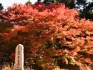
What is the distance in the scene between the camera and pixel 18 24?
15094mm

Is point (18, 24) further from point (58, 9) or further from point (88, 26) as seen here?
point (88, 26)

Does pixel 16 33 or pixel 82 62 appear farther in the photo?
pixel 82 62

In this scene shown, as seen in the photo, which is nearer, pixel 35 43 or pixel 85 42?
pixel 35 43

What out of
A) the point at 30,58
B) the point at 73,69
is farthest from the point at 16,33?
the point at 73,69

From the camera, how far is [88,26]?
15.7m

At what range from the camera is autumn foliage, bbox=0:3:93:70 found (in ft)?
46.4

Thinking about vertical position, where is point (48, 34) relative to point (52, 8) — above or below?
below

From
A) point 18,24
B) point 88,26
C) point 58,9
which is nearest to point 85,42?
point 88,26

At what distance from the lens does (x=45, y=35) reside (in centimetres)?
1419

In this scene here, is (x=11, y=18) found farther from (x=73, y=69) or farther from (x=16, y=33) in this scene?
(x=73, y=69)

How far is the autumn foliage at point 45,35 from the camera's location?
14156mm

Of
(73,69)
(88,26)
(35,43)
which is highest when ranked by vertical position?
(88,26)

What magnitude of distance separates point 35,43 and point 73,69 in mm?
2860

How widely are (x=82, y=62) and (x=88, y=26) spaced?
6.25 ft
